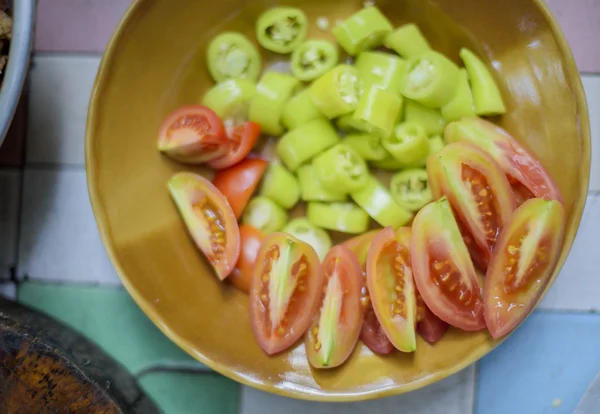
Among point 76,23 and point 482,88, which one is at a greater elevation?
point 482,88

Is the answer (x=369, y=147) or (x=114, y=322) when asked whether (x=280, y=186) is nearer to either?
(x=369, y=147)

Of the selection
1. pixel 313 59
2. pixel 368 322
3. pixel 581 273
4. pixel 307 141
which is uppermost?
pixel 313 59

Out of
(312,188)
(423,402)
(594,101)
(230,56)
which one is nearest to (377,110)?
(312,188)

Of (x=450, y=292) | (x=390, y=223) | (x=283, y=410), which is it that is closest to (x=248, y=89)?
(x=390, y=223)

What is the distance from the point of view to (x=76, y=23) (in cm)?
113

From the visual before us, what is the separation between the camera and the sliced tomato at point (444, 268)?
94cm

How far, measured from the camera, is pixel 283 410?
3.66 ft

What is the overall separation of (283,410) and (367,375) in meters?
0.21

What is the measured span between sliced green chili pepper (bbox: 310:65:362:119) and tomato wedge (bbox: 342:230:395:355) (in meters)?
0.23

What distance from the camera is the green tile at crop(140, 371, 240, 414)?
113cm

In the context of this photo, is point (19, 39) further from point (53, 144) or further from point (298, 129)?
point (298, 129)

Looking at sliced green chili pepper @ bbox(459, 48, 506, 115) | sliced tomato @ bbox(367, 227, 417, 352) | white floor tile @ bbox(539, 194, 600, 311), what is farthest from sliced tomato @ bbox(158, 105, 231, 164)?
white floor tile @ bbox(539, 194, 600, 311)

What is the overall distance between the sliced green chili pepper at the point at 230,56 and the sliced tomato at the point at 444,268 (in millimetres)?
413

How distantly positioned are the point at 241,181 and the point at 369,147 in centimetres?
23
